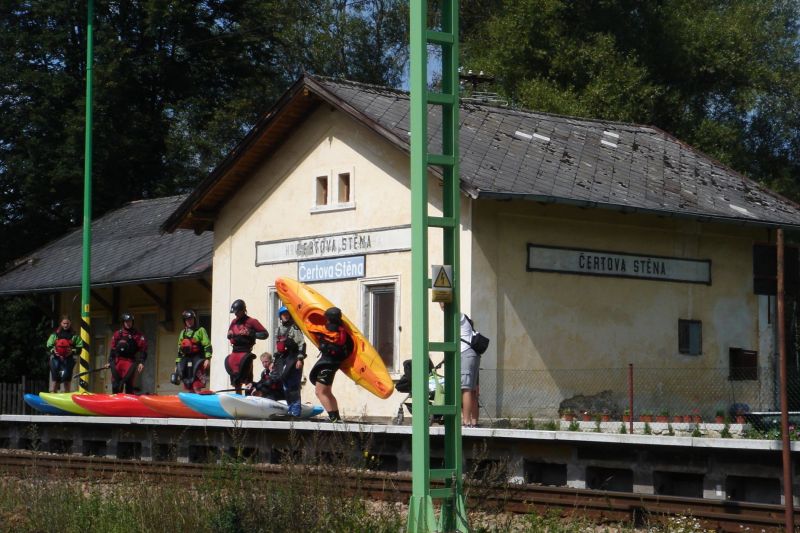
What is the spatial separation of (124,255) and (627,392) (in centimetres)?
1475

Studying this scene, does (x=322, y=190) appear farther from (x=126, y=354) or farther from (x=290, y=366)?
(x=290, y=366)

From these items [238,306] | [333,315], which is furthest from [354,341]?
[238,306]

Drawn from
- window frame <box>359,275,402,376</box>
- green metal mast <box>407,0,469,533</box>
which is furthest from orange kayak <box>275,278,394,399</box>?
green metal mast <box>407,0,469,533</box>

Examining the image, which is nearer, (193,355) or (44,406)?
(193,355)

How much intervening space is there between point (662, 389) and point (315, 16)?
28.6 metres

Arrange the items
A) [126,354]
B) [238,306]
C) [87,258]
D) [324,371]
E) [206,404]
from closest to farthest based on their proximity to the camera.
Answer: [324,371]
[206,404]
[238,306]
[126,354]
[87,258]

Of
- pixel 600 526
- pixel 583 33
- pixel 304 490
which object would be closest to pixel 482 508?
pixel 600 526

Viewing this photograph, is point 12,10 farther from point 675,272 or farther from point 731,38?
point 675,272

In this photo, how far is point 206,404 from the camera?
18688mm

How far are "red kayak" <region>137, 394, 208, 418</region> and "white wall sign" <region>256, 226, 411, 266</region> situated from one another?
15.8ft

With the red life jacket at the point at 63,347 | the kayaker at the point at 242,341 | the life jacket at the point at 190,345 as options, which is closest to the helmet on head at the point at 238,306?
the kayaker at the point at 242,341

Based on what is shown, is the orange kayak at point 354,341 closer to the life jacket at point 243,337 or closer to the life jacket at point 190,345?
the life jacket at point 243,337

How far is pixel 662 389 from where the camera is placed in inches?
902

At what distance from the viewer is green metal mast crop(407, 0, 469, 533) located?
1083 cm
